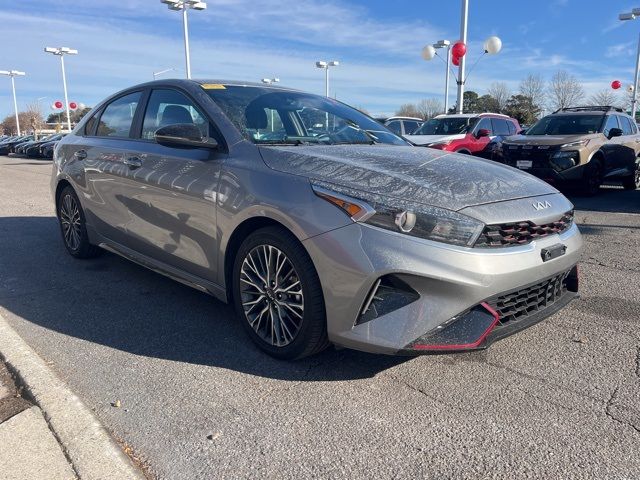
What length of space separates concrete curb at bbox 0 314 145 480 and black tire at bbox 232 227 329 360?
104cm

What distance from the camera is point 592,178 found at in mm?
9969

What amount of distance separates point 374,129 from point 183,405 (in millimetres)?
2660

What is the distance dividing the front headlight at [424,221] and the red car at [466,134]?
370 inches

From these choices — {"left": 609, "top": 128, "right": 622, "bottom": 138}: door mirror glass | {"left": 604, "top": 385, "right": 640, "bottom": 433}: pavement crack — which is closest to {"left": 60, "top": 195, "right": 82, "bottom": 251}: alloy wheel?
{"left": 604, "top": 385, "right": 640, "bottom": 433}: pavement crack

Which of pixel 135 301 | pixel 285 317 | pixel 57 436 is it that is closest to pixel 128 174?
pixel 135 301

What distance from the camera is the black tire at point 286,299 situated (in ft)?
9.32

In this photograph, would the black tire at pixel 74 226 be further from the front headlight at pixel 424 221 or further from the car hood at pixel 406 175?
the front headlight at pixel 424 221

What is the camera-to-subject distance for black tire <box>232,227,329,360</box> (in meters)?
2.84

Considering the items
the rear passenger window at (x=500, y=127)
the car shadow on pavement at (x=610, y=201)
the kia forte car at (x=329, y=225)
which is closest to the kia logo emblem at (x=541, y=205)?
the kia forte car at (x=329, y=225)

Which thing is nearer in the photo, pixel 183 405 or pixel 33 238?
pixel 183 405

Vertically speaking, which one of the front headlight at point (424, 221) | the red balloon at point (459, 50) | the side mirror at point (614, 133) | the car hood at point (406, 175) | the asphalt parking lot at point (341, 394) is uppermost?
the red balloon at point (459, 50)

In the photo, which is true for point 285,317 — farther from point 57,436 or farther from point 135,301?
point 135,301

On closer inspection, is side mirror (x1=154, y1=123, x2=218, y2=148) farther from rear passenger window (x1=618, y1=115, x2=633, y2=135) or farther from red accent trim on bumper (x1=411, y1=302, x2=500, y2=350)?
rear passenger window (x1=618, y1=115, x2=633, y2=135)

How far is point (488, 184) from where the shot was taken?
3059 mm
